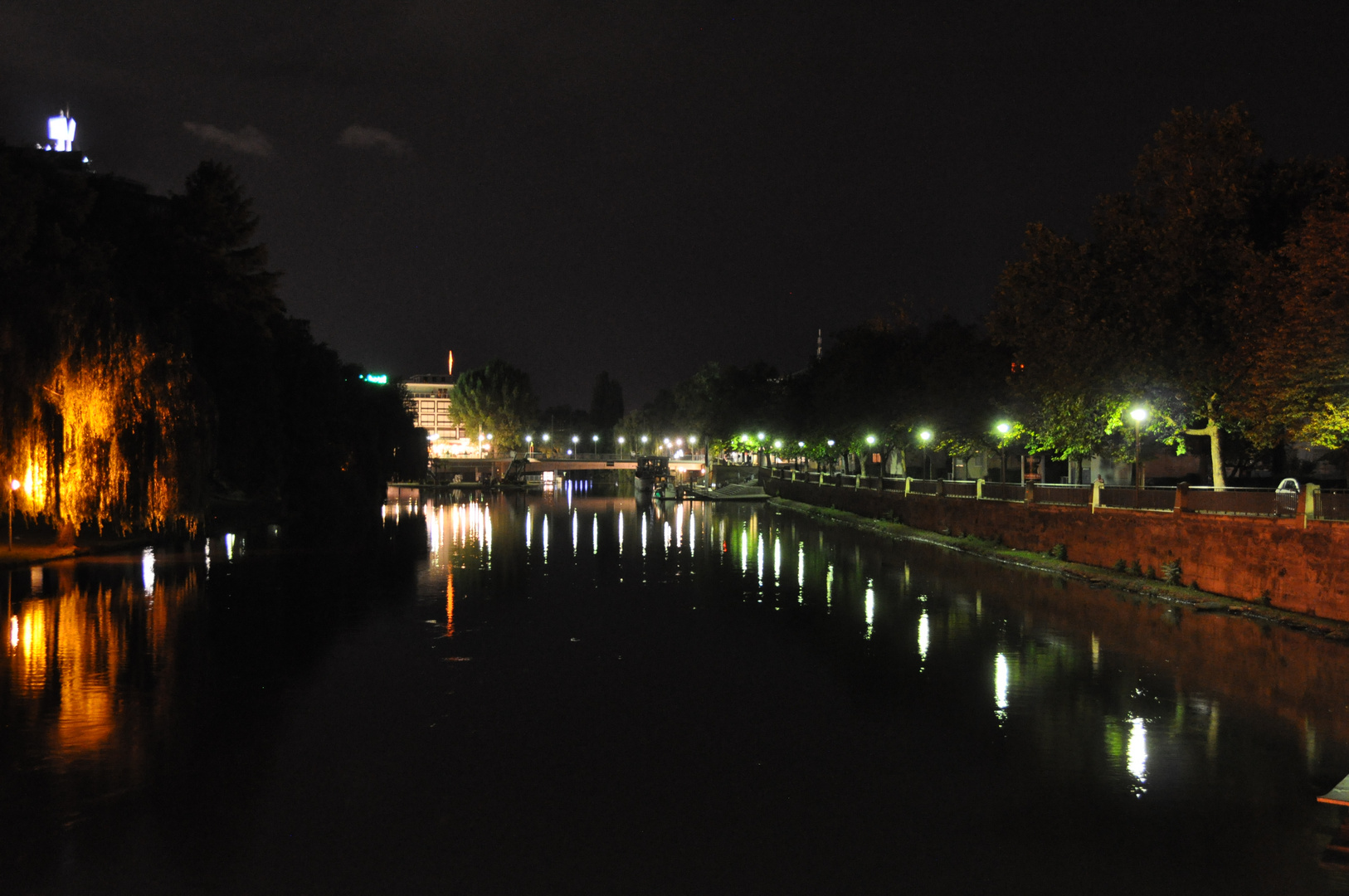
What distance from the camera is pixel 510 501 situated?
75.8 m

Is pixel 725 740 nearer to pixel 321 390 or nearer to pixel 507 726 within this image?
pixel 507 726

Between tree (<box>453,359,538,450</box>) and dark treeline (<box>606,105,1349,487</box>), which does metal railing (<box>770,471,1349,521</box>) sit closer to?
dark treeline (<box>606,105,1349,487</box>)

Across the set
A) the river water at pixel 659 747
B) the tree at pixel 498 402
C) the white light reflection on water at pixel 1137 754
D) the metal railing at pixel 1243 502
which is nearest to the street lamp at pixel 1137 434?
the metal railing at pixel 1243 502

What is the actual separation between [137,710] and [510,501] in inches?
2534

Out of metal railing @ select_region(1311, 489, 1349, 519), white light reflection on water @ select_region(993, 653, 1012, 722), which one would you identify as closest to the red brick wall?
metal railing @ select_region(1311, 489, 1349, 519)

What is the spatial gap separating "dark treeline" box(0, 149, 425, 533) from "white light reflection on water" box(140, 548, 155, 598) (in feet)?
3.30

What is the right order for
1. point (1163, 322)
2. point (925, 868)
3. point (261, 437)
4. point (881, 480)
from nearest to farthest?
point (925, 868), point (1163, 322), point (261, 437), point (881, 480)

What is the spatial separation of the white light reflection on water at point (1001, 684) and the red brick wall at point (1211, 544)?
7149 mm

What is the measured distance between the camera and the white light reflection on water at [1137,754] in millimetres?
9203

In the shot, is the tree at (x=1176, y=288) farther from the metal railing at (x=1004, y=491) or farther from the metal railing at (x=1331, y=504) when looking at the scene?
the metal railing at (x=1331, y=504)

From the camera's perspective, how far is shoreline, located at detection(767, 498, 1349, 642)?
Result: 18.1 m

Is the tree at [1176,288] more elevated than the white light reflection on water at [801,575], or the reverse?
the tree at [1176,288]

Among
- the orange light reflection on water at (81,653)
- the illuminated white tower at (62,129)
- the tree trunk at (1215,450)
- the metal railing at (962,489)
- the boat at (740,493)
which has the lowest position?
the boat at (740,493)

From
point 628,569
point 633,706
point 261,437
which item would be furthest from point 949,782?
point 261,437
